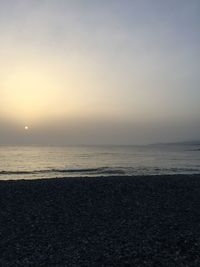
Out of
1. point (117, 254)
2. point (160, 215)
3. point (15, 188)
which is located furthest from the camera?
point (15, 188)

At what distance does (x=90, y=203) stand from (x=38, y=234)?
19.1 ft

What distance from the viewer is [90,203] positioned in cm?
2089

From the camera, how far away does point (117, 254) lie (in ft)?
42.8

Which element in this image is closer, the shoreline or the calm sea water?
the shoreline

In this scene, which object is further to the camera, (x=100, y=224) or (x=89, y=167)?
(x=89, y=167)

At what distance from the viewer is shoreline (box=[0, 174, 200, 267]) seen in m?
12.8

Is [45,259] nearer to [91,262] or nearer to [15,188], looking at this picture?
[91,262]

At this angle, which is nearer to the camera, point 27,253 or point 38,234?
point 27,253

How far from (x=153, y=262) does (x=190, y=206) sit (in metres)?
9.36

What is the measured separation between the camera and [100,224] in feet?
55.4

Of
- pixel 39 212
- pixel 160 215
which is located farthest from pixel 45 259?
pixel 160 215

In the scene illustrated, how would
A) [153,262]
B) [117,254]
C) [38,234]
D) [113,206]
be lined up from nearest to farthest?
[153,262], [117,254], [38,234], [113,206]

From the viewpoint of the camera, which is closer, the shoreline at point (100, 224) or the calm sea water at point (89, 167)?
the shoreline at point (100, 224)

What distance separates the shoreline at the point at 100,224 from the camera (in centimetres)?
1280
